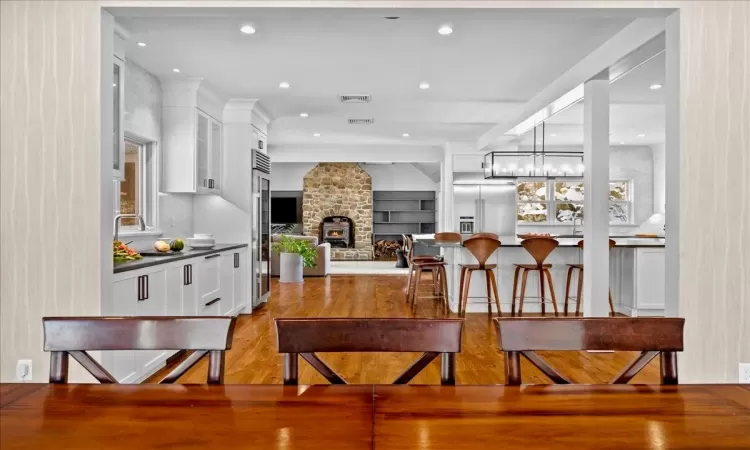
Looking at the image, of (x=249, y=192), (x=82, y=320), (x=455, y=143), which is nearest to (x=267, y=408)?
(x=82, y=320)

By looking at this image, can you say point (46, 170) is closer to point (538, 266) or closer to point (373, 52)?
point (373, 52)

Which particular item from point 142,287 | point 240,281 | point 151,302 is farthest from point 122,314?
point 240,281

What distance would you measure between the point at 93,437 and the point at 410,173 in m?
13.2

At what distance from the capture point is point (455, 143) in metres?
9.12

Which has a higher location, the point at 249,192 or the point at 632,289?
the point at 249,192

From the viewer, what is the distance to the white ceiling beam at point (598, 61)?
129 inches

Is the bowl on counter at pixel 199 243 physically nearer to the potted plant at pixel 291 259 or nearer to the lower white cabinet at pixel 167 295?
the lower white cabinet at pixel 167 295

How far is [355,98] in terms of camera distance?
18.7 feet

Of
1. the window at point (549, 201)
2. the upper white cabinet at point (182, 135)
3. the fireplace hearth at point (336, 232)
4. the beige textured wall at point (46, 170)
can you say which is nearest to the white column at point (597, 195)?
the beige textured wall at point (46, 170)

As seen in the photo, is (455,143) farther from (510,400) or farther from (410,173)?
(510,400)

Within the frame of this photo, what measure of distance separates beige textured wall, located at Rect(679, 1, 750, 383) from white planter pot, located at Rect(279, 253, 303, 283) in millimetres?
6701

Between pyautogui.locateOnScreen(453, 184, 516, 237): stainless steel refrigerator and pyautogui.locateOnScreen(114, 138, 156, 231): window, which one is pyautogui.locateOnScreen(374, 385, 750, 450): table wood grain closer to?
pyautogui.locateOnScreen(114, 138, 156, 231): window

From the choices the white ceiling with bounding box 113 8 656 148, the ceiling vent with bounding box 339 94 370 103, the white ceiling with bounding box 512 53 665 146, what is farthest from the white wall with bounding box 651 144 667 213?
the ceiling vent with bounding box 339 94 370 103

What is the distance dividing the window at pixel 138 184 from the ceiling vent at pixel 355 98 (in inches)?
85.1
